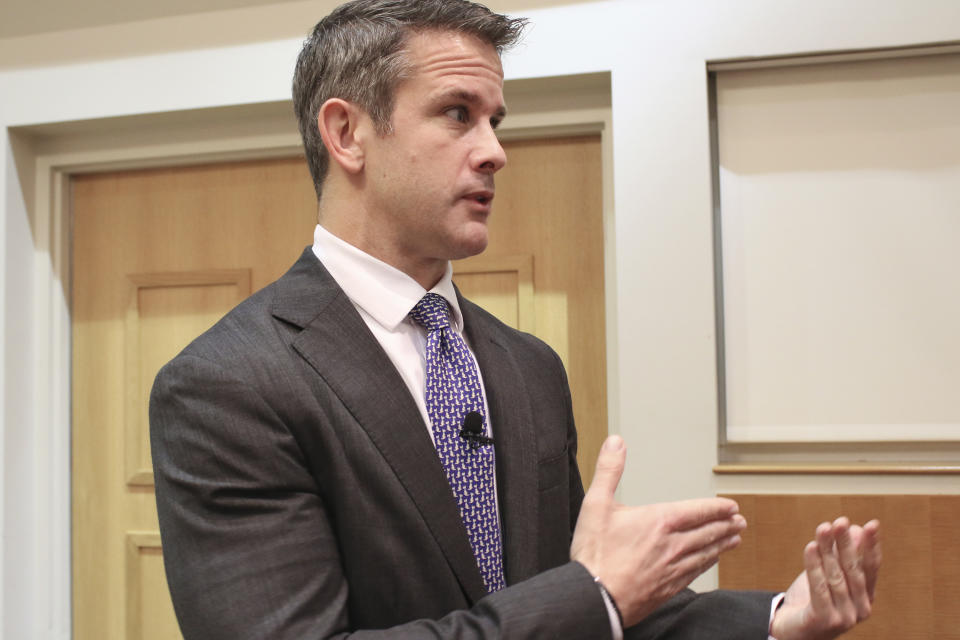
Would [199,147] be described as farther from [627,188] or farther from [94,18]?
[627,188]

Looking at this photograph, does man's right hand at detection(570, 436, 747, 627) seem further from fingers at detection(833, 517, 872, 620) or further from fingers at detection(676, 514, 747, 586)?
fingers at detection(833, 517, 872, 620)

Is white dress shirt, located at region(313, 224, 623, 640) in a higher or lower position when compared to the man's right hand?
higher

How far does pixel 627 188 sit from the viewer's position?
1843mm

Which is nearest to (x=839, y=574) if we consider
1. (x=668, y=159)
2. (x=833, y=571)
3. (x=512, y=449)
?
(x=833, y=571)

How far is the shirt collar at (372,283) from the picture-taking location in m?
1.01

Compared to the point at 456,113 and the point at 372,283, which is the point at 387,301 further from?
the point at 456,113

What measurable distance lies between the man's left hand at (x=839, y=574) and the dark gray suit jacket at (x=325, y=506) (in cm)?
9

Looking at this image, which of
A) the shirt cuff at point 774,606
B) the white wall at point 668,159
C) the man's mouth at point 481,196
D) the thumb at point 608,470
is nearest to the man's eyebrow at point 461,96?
the man's mouth at point 481,196

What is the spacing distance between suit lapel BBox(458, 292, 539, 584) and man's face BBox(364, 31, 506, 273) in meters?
0.16

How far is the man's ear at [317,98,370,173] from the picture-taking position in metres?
1.04

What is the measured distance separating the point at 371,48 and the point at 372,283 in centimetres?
28

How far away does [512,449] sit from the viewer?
1.02 metres

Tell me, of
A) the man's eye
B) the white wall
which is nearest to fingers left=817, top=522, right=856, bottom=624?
the man's eye

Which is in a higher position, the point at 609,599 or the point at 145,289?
the point at 145,289
